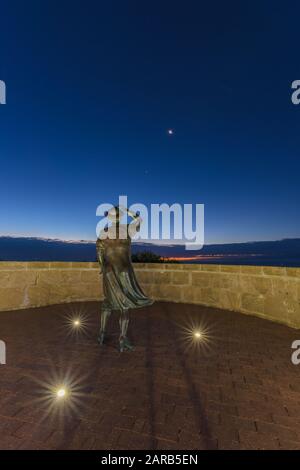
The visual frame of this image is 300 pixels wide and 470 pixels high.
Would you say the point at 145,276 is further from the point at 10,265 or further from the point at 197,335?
the point at 10,265

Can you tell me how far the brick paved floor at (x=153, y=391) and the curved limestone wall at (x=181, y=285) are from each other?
2.49ft

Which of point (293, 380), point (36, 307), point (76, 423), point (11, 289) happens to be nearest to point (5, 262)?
point (11, 289)

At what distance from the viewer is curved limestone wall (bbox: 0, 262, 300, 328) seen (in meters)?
5.57

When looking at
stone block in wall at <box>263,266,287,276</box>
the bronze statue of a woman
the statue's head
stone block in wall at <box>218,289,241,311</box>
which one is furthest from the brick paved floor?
the statue's head

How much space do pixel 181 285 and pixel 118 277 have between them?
12.7 feet

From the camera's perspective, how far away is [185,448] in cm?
208

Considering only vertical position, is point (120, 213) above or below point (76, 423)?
above

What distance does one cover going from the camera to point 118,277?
4168mm

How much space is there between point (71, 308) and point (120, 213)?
3.90 meters

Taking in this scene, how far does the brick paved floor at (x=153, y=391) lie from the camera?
219cm

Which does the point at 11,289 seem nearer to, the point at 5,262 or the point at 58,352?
the point at 5,262

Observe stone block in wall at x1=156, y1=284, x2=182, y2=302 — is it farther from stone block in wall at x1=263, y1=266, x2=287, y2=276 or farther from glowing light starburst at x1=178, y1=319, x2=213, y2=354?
stone block in wall at x1=263, y1=266, x2=287, y2=276

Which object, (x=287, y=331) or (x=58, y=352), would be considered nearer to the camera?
(x=58, y=352)

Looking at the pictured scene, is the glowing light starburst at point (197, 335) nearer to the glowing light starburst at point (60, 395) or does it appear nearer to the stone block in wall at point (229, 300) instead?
the stone block in wall at point (229, 300)
